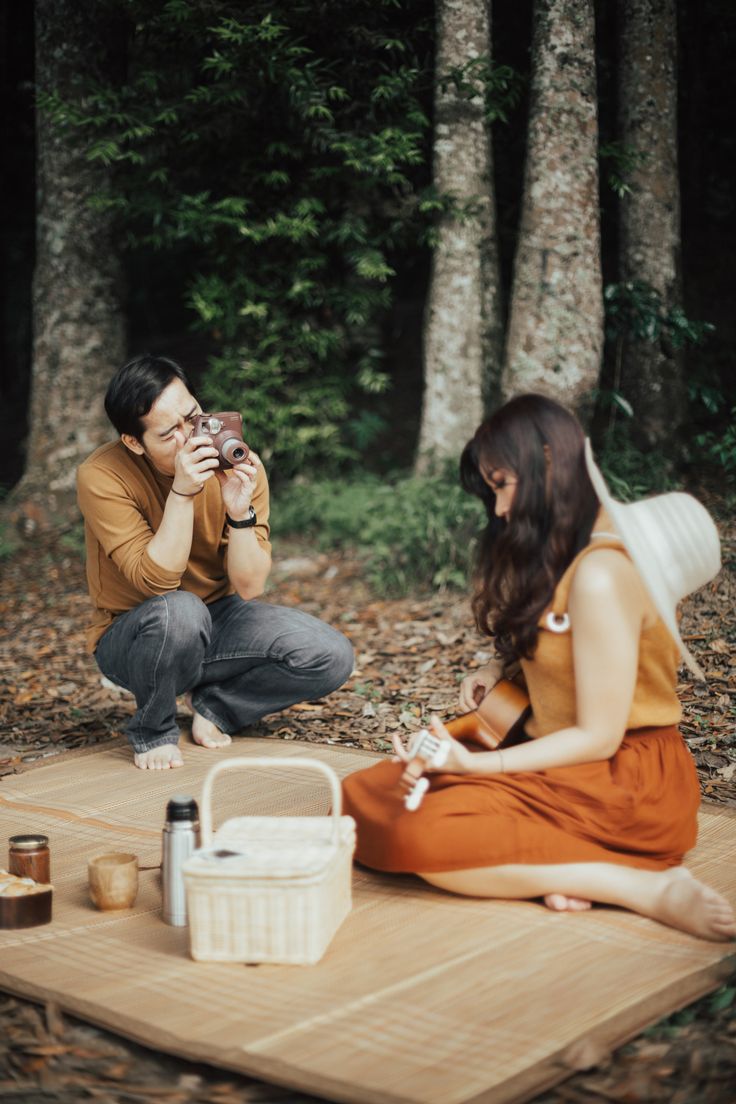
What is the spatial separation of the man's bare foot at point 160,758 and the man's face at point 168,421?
94 centimetres

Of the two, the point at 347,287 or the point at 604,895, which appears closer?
the point at 604,895

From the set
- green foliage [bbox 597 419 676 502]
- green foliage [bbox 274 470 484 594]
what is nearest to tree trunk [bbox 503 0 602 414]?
green foliage [bbox 597 419 676 502]

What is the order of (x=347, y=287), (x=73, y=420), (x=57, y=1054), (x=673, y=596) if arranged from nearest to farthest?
(x=57, y=1054)
(x=673, y=596)
(x=347, y=287)
(x=73, y=420)

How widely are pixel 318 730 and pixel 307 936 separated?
1948mm

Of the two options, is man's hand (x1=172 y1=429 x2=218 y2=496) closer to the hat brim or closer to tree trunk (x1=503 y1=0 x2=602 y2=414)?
the hat brim

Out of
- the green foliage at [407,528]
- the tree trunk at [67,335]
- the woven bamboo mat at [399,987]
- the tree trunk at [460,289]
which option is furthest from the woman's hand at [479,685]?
the tree trunk at [67,335]

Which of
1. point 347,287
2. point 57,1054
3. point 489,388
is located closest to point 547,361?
point 489,388

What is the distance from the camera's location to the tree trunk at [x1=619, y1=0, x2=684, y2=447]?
6.47m

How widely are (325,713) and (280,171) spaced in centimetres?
376

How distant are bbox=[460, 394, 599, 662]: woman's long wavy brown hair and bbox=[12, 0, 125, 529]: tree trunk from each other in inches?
231

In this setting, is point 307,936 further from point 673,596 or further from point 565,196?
point 565,196

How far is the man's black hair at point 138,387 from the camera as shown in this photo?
11.3 feet

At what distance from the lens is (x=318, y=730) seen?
427 cm

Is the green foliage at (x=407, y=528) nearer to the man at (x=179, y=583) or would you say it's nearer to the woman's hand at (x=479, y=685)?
the man at (x=179, y=583)
